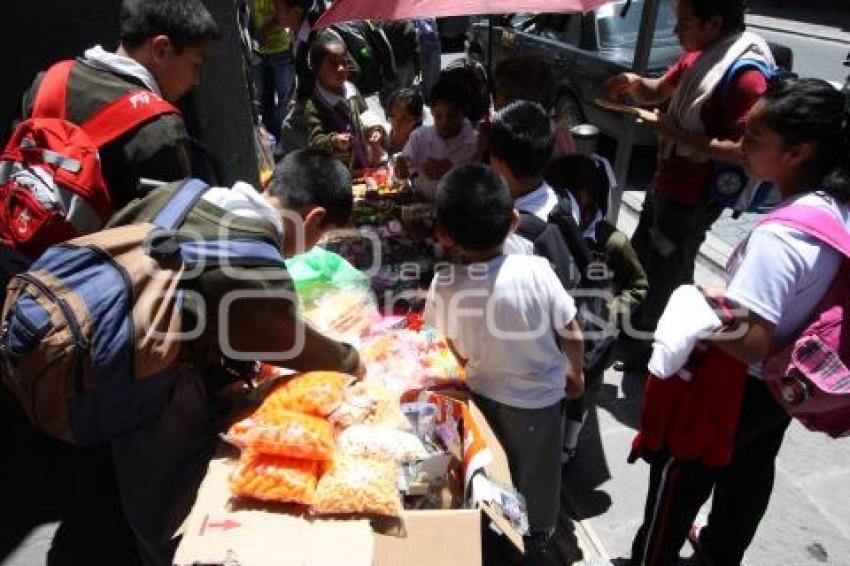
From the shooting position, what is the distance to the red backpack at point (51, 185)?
1941mm

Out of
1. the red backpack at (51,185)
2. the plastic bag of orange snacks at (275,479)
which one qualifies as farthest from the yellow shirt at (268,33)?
the plastic bag of orange snacks at (275,479)

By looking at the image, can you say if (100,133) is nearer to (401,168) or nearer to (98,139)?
(98,139)

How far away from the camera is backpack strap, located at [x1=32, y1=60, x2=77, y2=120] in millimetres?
2146

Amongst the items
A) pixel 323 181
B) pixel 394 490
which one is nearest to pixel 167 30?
pixel 323 181

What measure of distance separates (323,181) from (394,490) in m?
0.86

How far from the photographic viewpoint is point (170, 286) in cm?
152

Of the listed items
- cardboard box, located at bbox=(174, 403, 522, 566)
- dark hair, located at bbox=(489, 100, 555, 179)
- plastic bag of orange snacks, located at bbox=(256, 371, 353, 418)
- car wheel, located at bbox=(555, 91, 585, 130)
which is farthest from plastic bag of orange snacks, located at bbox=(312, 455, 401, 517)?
car wheel, located at bbox=(555, 91, 585, 130)

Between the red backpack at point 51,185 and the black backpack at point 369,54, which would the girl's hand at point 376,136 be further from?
the red backpack at point 51,185

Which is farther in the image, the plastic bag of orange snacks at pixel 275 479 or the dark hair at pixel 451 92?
the dark hair at pixel 451 92

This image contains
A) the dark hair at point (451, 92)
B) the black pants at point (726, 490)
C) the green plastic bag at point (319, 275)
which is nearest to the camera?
the black pants at point (726, 490)

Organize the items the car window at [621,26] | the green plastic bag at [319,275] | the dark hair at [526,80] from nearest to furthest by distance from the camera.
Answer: the green plastic bag at [319,275], the dark hair at [526,80], the car window at [621,26]

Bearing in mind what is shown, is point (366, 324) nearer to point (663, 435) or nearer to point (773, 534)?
point (663, 435)

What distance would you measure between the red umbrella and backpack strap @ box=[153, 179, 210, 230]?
1.60 meters

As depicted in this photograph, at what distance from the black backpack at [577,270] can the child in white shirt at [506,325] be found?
20 centimetres
